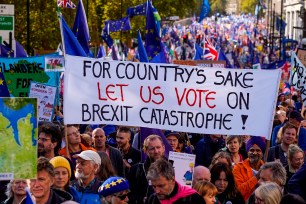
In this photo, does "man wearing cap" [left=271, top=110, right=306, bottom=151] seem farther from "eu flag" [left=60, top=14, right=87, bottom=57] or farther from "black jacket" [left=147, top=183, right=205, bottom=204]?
"black jacket" [left=147, top=183, right=205, bottom=204]

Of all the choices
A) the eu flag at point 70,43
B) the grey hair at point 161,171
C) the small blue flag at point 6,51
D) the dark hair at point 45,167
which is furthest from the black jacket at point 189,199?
the small blue flag at point 6,51

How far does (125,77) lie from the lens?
1033 centimetres

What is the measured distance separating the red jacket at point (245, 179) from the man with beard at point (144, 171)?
82 centimetres

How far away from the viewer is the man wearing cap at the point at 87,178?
29.3 ft

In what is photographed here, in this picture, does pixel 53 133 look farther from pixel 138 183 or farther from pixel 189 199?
pixel 189 199

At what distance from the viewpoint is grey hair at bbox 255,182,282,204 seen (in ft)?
25.7

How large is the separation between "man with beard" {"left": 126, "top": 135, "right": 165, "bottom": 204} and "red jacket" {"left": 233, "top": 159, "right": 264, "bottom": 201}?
0.82 meters

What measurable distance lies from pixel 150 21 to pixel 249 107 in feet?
29.3

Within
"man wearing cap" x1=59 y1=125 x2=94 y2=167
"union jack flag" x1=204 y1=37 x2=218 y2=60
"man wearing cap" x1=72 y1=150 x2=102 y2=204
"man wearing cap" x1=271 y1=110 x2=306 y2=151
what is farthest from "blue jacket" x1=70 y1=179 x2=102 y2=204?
"union jack flag" x1=204 y1=37 x2=218 y2=60

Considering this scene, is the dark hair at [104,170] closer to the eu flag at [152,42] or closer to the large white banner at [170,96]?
the large white banner at [170,96]

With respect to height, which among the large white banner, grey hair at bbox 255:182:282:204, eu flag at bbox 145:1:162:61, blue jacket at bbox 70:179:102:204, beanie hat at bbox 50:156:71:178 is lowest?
blue jacket at bbox 70:179:102:204

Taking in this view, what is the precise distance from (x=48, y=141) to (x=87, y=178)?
5.42 feet

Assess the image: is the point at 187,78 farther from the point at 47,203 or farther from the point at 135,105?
the point at 47,203

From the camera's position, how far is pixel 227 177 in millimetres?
9594
